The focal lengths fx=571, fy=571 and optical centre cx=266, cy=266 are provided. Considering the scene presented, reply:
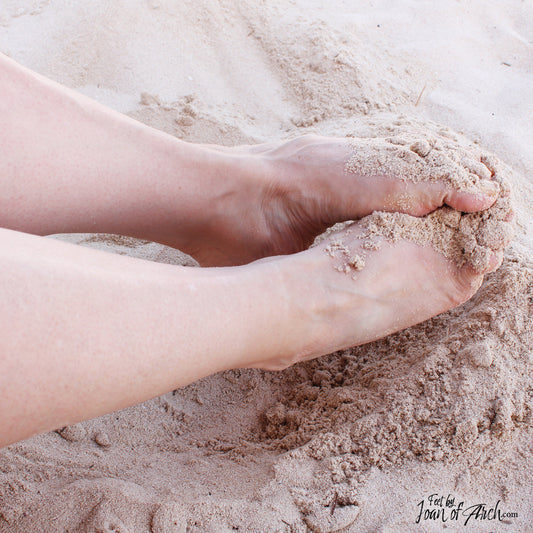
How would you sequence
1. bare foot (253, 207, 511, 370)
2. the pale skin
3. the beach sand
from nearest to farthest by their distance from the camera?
the pale skin → the beach sand → bare foot (253, 207, 511, 370)

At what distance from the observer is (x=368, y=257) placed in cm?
107

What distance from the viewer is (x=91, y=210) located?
112 centimetres

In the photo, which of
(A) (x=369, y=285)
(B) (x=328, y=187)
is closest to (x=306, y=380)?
(A) (x=369, y=285)

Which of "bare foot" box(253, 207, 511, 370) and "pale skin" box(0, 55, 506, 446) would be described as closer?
"pale skin" box(0, 55, 506, 446)

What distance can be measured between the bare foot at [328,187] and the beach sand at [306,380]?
0.21 meters

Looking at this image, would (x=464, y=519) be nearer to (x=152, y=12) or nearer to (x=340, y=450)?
(x=340, y=450)

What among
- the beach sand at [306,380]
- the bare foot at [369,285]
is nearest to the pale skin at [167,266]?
the bare foot at [369,285]

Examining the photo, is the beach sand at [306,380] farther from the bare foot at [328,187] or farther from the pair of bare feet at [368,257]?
the bare foot at [328,187]

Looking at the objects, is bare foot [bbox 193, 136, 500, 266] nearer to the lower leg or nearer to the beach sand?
the lower leg

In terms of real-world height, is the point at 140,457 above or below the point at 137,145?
below

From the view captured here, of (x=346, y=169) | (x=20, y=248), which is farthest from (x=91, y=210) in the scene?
(x=346, y=169)

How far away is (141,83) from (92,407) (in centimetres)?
135

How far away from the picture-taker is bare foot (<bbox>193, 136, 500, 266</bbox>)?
109 cm

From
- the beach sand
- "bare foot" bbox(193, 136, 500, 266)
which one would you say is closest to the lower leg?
"bare foot" bbox(193, 136, 500, 266)
